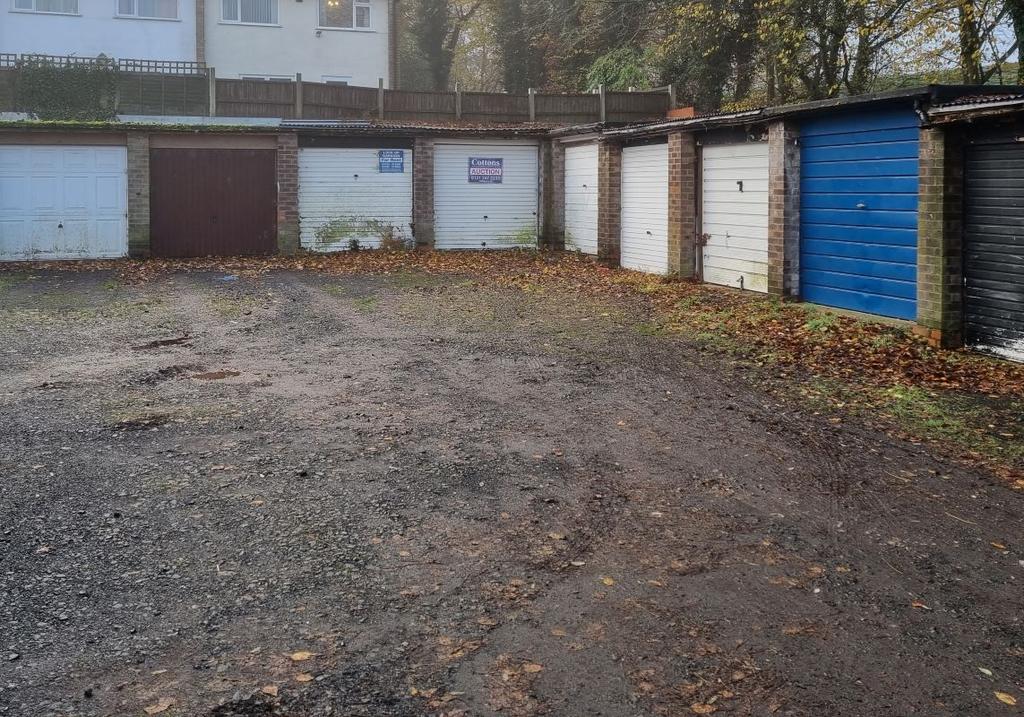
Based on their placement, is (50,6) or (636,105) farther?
(636,105)

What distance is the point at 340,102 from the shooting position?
28359mm

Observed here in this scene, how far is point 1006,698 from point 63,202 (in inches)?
859

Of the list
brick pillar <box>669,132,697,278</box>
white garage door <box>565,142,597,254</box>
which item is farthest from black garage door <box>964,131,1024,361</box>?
white garage door <box>565,142,597,254</box>

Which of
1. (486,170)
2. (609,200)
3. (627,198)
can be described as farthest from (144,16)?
(627,198)

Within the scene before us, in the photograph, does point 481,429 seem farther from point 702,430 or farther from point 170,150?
point 170,150

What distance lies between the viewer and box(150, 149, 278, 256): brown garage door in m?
22.2

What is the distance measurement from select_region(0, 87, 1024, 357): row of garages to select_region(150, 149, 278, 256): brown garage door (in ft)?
0.10

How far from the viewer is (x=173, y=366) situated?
10242mm

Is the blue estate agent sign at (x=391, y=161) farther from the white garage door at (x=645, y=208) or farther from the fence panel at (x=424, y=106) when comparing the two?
the white garage door at (x=645, y=208)

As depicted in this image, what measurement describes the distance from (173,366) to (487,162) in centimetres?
1553

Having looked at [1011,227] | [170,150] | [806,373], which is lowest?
[806,373]

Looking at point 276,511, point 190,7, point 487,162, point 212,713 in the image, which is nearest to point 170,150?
point 487,162

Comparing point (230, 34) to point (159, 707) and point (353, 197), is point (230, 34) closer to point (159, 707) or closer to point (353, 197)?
point (353, 197)

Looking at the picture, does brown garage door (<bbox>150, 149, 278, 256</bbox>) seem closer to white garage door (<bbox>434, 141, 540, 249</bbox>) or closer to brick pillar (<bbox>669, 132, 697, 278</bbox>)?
white garage door (<bbox>434, 141, 540, 249</bbox>)
